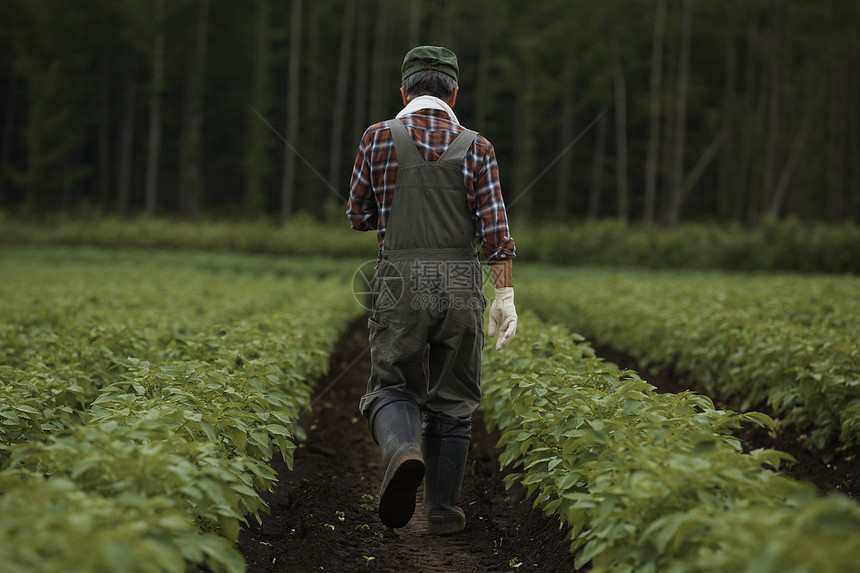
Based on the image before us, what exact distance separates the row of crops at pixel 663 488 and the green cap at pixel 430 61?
5.94 feet

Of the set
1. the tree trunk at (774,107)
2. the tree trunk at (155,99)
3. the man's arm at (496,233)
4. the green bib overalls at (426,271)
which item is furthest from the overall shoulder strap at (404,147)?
the tree trunk at (155,99)

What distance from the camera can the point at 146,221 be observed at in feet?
108

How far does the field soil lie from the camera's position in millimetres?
3645

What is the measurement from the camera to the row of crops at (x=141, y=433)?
2.00 metres

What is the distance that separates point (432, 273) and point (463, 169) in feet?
1.79

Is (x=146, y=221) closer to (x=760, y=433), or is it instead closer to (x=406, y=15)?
(x=406, y=15)

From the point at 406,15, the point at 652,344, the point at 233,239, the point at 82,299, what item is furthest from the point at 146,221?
the point at 652,344

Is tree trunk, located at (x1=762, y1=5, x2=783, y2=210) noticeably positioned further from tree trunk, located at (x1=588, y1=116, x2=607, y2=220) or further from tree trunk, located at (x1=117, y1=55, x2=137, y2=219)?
tree trunk, located at (x1=117, y1=55, x2=137, y2=219)

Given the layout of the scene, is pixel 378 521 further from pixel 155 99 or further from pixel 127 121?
pixel 127 121

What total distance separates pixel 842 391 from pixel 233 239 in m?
27.0

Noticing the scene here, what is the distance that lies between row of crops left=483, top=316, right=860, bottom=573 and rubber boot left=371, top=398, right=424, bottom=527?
601mm

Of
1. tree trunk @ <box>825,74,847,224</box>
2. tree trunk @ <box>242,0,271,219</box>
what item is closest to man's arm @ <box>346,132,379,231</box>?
tree trunk @ <box>825,74,847,224</box>

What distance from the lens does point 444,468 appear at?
12.9 feet

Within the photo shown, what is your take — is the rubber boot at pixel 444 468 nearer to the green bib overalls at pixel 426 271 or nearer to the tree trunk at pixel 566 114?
the green bib overalls at pixel 426 271
